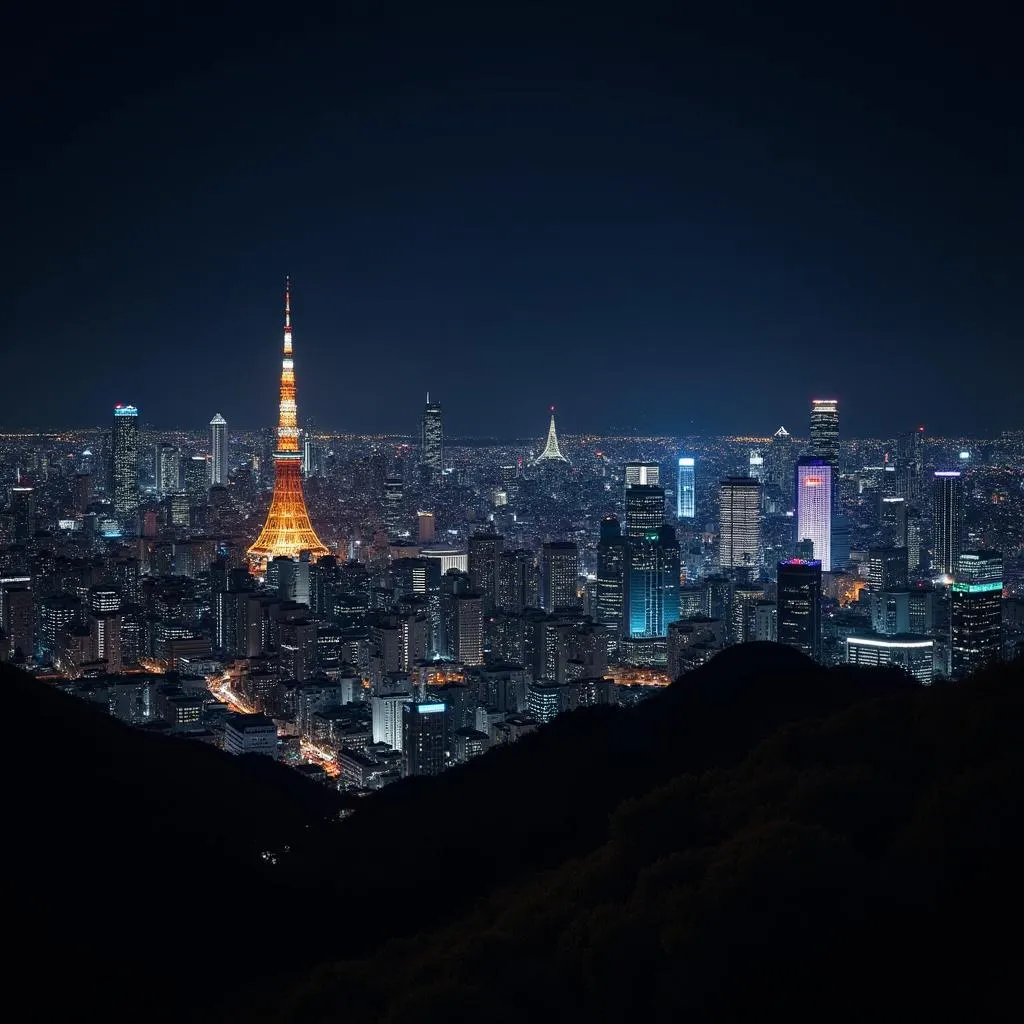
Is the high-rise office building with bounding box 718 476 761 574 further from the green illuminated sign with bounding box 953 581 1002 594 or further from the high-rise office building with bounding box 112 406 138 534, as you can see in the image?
the high-rise office building with bounding box 112 406 138 534

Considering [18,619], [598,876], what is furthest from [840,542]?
[598,876]

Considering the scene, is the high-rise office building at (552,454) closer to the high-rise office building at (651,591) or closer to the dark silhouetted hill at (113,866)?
the high-rise office building at (651,591)

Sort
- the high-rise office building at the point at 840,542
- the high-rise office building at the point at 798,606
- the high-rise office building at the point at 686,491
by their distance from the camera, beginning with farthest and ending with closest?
the high-rise office building at the point at 686,491, the high-rise office building at the point at 840,542, the high-rise office building at the point at 798,606

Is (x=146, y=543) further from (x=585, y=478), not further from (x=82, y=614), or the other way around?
(x=585, y=478)

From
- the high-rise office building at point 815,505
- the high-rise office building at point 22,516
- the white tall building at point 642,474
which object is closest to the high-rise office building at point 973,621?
the high-rise office building at point 815,505

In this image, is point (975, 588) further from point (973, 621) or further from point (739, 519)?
point (739, 519)

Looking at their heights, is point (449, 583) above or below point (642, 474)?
below
